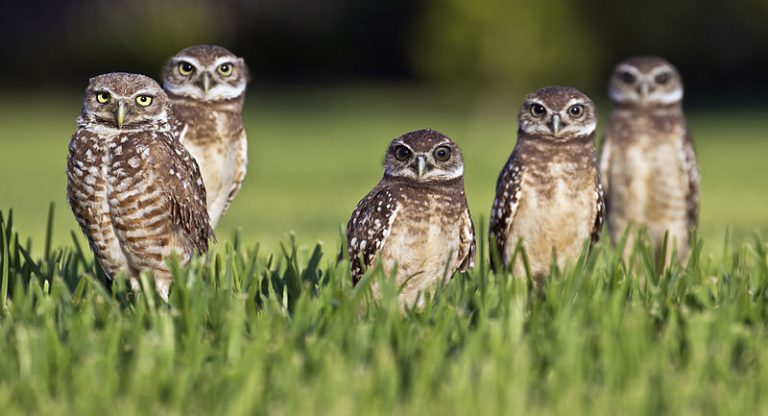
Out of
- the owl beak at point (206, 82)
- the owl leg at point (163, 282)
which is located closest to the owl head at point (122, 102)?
the owl leg at point (163, 282)

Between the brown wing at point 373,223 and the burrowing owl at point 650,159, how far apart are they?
2806 mm

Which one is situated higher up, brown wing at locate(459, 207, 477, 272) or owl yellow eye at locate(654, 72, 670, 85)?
owl yellow eye at locate(654, 72, 670, 85)

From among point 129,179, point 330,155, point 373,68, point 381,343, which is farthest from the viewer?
point 373,68

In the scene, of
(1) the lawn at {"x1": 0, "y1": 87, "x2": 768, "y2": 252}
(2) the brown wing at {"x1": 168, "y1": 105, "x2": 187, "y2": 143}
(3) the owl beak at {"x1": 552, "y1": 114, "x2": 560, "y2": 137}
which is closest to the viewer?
(3) the owl beak at {"x1": 552, "y1": 114, "x2": 560, "y2": 137}

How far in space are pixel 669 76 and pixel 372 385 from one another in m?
5.06

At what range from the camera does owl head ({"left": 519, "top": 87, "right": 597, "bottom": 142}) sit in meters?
6.32

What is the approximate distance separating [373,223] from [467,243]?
535 mm

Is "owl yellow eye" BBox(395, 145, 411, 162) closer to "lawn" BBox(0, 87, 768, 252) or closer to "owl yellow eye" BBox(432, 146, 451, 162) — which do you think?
"owl yellow eye" BBox(432, 146, 451, 162)

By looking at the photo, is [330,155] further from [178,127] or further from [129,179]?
[129,179]

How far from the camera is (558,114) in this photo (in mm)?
6316

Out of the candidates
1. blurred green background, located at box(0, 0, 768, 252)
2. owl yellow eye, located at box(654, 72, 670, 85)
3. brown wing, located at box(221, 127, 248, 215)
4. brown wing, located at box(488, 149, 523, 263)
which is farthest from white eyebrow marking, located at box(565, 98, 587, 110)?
blurred green background, located at box(0, 0, 768, 252)

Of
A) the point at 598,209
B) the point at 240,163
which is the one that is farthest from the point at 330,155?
the point at 598,209

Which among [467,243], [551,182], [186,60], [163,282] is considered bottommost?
[163,282]

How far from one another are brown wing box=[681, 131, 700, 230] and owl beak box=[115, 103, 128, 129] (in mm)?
4225
